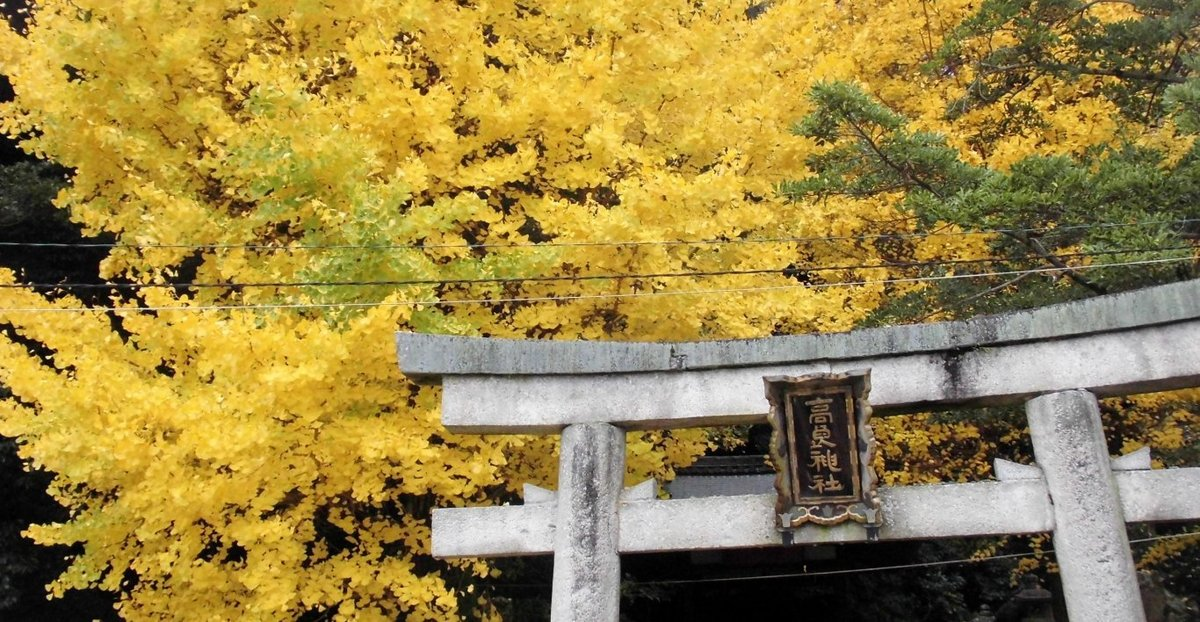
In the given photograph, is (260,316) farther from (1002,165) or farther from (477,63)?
(1002,165)

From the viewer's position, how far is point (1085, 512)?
6.23m

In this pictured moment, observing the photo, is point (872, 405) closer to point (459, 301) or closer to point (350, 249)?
point (459, 301)

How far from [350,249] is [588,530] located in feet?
11.3

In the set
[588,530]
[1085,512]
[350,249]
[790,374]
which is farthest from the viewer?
[350,249]

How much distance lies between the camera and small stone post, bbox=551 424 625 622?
6.59 m

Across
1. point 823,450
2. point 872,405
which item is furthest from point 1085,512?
point 823,450

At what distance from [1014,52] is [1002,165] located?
4.79ft

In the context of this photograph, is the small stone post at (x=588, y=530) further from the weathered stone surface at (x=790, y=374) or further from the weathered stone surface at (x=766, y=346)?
the weathered stone surface at (x=766, y=346)

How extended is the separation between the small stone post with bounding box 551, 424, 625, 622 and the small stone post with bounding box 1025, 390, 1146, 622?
3289mm

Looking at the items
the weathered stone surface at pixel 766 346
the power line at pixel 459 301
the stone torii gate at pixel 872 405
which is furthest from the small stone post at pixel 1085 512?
the power line at pixel 459 301

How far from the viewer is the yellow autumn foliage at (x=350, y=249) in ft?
23.3

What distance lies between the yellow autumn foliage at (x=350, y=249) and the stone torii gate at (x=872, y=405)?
911 millimetres

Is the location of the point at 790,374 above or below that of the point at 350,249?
below

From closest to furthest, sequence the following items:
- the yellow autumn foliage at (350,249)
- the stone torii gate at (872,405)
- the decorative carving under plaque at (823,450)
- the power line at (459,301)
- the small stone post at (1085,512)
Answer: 1. the small stone post at (1085,512)
2. the stone torii gate at (872,405)
3. the decorative carving under plaque at (823,450)
4. the yellow autumn foliage at (350,249)
5. the power line at (459,301)
